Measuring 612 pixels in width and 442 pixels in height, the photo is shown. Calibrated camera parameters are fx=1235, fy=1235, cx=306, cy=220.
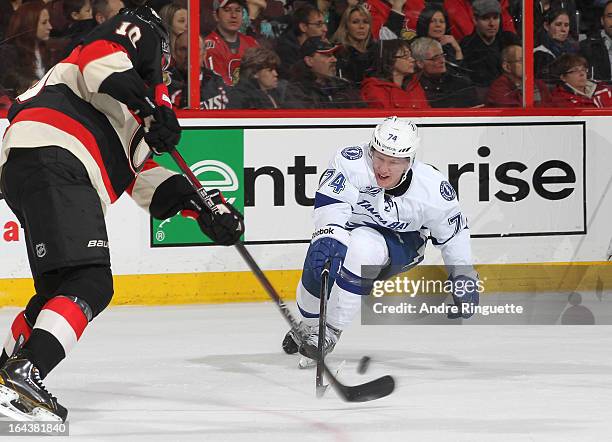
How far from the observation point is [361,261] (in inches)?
157

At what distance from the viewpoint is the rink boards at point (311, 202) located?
17.5 feet

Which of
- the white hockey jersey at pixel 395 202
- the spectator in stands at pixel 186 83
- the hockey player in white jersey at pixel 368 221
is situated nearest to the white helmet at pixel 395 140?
the hockey player in white jersey at pixel 368 221

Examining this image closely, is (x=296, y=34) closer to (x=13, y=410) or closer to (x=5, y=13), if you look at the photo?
(x=5, y=13)

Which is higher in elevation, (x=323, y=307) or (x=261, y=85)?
(x=261, y=85)

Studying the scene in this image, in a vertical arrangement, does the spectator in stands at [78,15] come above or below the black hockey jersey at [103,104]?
above

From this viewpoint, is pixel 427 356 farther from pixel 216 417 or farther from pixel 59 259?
pixel 59 259

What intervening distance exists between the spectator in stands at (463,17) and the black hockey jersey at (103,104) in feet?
9.20

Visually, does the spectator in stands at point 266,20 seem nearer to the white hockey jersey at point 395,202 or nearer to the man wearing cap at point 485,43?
the man wearing cap at point 485,43

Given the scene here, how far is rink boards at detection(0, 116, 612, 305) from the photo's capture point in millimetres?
5348

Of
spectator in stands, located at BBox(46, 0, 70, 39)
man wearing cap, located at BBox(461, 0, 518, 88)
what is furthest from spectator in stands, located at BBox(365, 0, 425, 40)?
spectator in stands, located at BBox(46, 0, 70, 39)

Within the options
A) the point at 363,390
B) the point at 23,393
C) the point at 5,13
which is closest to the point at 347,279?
the point at 363,390

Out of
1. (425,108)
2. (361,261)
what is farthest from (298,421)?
(425,108)

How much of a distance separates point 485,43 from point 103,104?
3.09 metres

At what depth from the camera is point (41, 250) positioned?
9.64 ft
